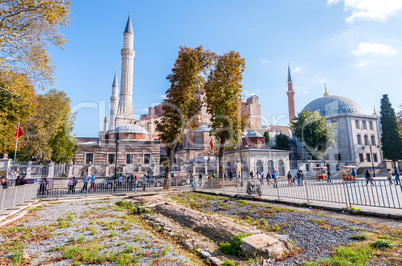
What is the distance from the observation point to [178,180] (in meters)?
23.3

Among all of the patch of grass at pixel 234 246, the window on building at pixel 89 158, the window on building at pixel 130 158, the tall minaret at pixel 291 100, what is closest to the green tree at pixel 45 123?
the window on building at pixel 89 158

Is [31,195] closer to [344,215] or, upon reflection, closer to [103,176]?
[103,176]

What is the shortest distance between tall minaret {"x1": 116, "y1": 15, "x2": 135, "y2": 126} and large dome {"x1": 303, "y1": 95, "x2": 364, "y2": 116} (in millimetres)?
39003

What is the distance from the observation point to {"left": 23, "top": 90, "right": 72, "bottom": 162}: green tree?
2325 cm

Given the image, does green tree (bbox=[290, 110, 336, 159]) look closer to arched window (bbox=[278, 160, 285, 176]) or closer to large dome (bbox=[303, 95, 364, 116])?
large dome (bbox=[303, 95, 364, 116])

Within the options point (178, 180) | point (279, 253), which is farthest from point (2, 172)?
point (279, 253)

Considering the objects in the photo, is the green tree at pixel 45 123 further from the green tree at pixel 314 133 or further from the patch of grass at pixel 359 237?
the green tree at pixel 314 133

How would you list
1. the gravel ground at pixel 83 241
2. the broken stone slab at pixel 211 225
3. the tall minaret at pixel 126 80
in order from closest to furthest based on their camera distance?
the gravel ground at pixel 83 241
the broken stone slab at pixel 211 225
the tall minaret at pixel 126 80

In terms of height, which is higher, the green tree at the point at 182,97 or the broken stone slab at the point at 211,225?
the green tree at the point at 182,97

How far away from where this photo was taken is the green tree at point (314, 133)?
119 ft

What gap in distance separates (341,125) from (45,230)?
48.2 metres

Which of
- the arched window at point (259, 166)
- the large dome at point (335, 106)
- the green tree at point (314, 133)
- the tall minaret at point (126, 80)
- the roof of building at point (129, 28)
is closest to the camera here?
the arched window at point (259, 166)

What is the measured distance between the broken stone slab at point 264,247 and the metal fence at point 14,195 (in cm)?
879

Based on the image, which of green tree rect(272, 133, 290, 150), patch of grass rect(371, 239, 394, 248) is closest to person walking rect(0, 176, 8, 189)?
patch of grass rect(371, 239, 394, 248)
